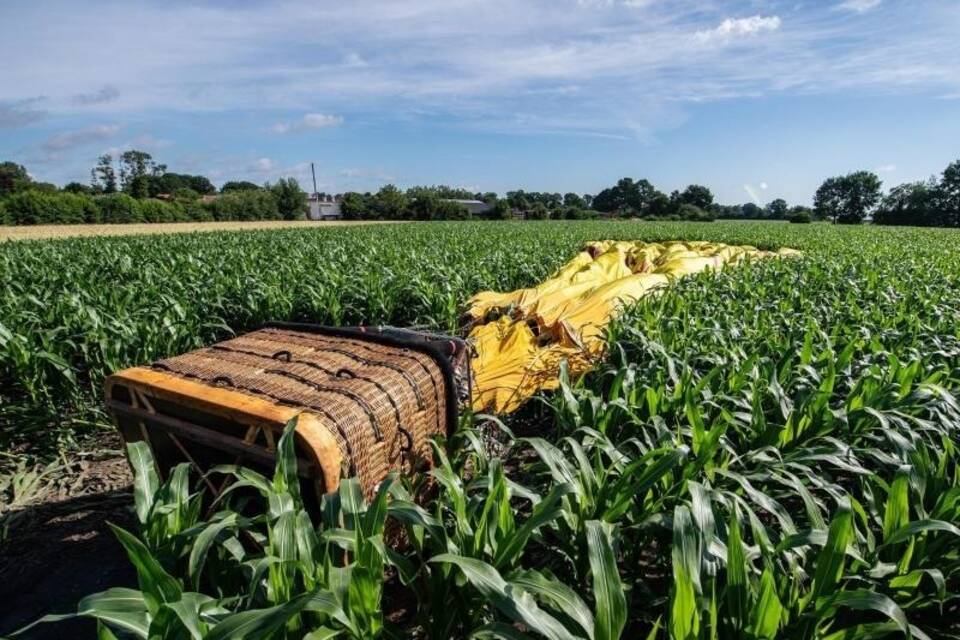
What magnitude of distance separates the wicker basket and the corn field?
137mm

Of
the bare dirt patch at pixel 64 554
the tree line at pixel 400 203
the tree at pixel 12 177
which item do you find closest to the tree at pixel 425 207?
the tree line at pixel 400 203

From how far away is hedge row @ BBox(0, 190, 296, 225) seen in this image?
3716cm

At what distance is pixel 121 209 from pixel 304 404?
2005 inches

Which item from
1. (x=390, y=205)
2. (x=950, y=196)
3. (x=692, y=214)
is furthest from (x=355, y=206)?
(x=950, y=196)

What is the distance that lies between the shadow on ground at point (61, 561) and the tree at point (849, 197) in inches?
3846

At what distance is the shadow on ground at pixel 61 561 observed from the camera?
2.18 metres

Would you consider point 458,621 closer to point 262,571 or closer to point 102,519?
point 262,571

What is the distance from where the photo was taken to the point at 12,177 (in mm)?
67312

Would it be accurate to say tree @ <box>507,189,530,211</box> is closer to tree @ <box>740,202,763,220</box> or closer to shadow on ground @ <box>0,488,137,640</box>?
tree @ <box>740,202,763,220</box>

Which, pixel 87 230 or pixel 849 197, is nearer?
pixel 87 230

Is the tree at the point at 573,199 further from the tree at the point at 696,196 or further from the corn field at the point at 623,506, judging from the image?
the corn field at the point at 623,506

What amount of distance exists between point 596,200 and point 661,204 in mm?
23113

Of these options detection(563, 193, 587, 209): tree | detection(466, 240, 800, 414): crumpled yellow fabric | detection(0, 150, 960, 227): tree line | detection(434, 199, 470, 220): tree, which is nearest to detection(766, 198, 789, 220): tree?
detection(0, 150, 960, 227): tree line

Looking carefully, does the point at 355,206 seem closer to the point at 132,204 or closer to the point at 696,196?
the point at 132,204
